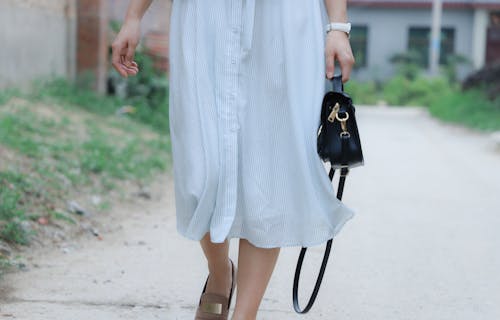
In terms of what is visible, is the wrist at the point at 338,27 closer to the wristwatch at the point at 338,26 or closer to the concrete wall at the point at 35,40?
the wristwatch at the point at 338,26

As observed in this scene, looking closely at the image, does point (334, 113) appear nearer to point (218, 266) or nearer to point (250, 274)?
point (250, 274)

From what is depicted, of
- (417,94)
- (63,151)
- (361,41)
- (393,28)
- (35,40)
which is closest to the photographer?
(63,151)

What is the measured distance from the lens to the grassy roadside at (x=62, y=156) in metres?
4.58

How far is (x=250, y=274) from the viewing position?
103 inches

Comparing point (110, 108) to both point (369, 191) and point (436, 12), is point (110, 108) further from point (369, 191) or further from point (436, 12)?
point (436, 12)

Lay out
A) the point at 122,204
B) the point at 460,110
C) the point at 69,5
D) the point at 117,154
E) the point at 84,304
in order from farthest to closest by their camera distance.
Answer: the point at 460,110
the point at 69,5
the point at 117,154
the point at 122,204
the point at 84,304

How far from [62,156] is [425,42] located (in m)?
27.1

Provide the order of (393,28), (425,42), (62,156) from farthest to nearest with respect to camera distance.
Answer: (425,42) < (393,28) < (62,156)

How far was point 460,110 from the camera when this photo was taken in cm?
1620

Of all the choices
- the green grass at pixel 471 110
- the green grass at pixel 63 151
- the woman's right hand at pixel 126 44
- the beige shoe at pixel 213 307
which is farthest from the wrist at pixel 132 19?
the green grass at pixel 471 110

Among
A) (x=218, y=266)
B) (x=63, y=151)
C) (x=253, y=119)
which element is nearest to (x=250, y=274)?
(x=218, y=266)

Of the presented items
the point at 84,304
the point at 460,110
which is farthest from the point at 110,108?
the point at 460,110

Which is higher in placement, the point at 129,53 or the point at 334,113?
the point at 129,53

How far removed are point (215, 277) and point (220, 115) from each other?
631 mm
